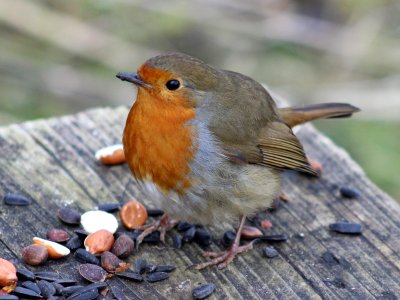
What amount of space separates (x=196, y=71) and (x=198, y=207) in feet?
1.92

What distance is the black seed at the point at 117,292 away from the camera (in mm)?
3240

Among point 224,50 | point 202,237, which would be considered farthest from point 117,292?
point 224,50

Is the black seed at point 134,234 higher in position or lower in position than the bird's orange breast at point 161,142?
lower

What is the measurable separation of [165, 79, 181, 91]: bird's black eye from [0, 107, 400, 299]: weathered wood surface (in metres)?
0.59

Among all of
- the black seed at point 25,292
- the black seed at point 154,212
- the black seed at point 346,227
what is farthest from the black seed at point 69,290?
the black seed at point 346,227

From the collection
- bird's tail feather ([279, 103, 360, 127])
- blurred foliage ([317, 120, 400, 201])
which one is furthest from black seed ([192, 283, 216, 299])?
blurred foliage ([317, 120, 400, 201])

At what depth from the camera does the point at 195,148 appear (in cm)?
368

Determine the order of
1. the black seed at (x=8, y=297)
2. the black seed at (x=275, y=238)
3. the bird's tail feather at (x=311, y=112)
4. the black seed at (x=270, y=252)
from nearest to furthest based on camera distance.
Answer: the black seed at (x=8, y=297) → the black seed at (x=270, y=252) → the black seed at (x=275, y=238) → the bird's tail feather at (x=311, y=112)

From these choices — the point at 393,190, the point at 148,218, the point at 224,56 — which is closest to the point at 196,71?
the point at 148,218

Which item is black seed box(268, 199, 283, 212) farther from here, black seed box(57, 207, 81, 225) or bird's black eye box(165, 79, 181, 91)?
black seed box(57, 207, 81, 225)

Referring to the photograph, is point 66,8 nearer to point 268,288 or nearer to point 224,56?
point 224,56

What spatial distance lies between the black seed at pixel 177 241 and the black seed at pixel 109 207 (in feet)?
0.94

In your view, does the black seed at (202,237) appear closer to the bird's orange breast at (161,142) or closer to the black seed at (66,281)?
the bird's orange breast at (161,142)

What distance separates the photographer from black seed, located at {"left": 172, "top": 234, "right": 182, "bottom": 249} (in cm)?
369
